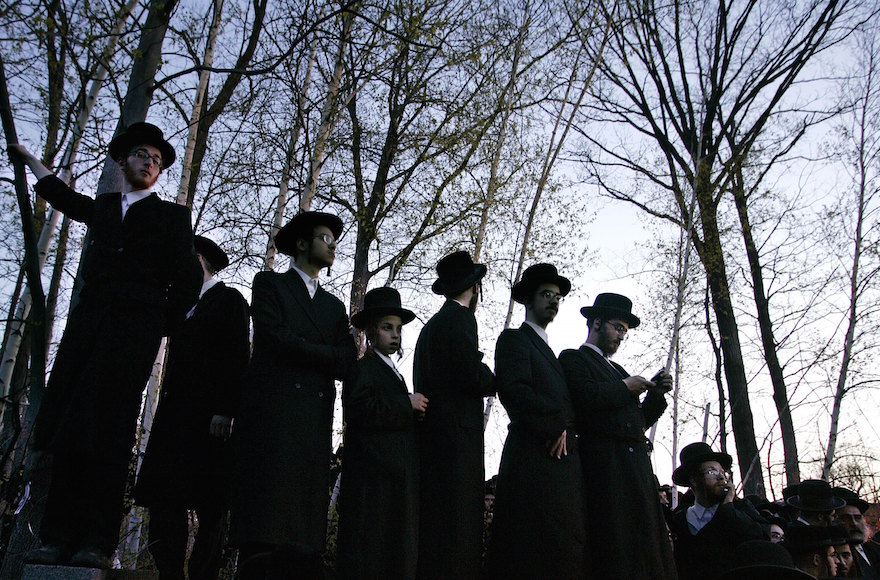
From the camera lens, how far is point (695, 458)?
5523 millimetres

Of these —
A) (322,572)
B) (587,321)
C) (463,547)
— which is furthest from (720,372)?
(322,572)

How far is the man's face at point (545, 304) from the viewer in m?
4.84

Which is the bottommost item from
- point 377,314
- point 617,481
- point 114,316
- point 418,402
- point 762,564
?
point 762,564

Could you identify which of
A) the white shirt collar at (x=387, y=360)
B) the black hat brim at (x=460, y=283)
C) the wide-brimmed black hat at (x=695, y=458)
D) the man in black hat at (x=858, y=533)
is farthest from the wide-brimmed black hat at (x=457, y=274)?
the man in black hat at (x=858, y=533)

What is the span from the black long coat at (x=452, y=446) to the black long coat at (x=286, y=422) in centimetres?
69

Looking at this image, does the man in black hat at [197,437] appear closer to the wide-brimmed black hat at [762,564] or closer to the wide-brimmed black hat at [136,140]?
the wide-brimmed black hat at [136,140]

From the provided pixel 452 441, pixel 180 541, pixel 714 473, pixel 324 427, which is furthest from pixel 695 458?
pixel 180 541

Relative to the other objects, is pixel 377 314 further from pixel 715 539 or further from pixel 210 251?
pixel 715 539

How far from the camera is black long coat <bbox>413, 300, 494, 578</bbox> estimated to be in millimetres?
4191

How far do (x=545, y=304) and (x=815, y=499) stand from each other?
10.0 ft

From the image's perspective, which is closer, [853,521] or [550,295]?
[550,295]

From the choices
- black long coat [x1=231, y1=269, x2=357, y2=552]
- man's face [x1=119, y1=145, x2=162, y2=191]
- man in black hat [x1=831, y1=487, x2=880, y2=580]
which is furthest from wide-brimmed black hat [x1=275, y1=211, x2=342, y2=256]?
man in black hat [x1=831, y1=487, x2=880, y2=580]

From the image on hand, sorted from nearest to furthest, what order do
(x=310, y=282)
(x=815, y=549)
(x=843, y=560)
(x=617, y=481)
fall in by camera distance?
(x=310, y=282) < (x=617, y=481) < (x=815, y=549) < (x=843, y=560)

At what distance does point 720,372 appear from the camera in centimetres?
1584
